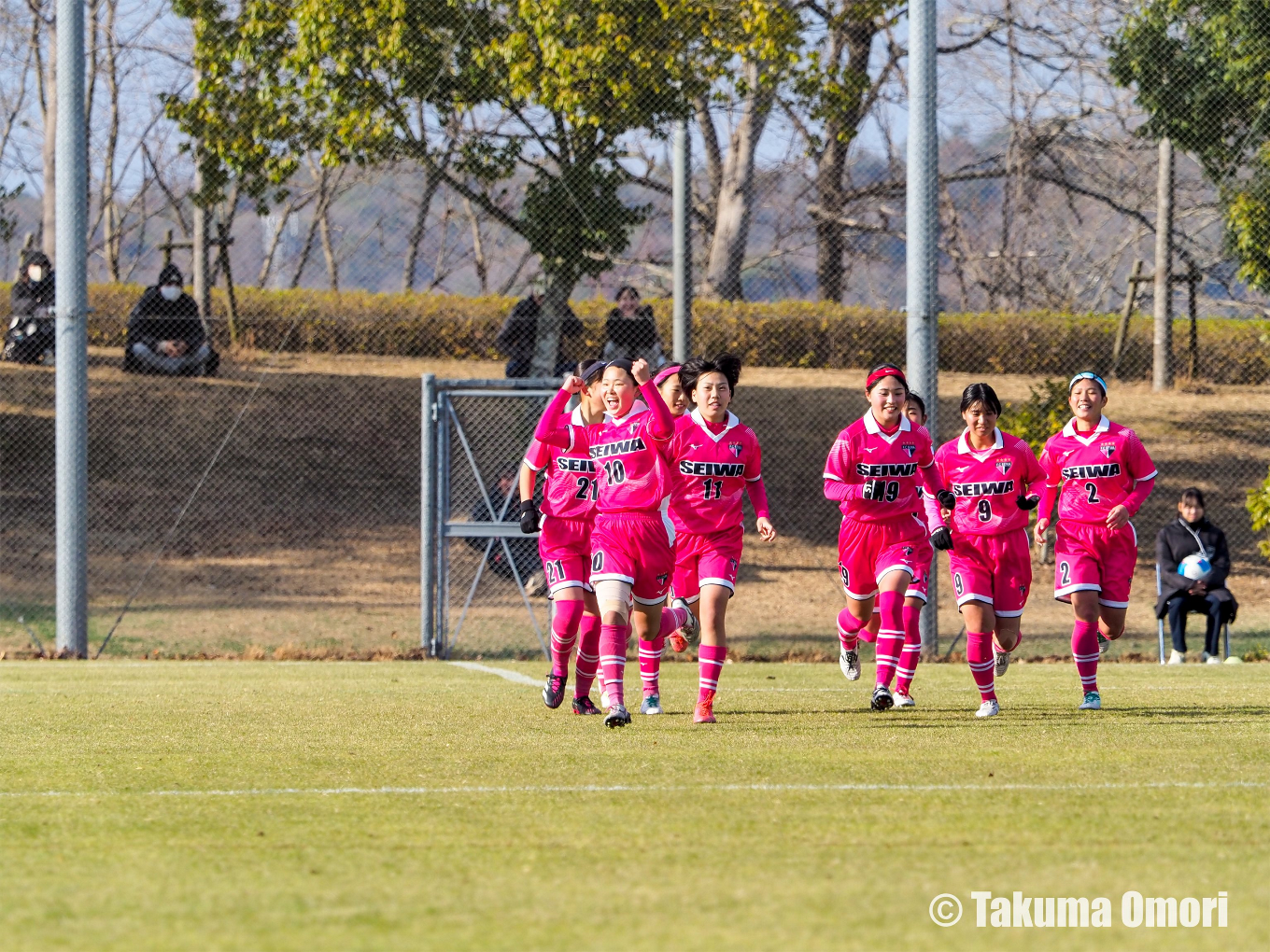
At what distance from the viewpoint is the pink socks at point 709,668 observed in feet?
26.3

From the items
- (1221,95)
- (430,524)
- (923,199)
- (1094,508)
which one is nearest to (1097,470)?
(1094,508)

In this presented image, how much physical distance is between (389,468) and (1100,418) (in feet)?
41.4

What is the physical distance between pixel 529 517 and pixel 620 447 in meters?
0.60

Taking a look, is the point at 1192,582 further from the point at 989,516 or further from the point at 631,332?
the point at 631,332

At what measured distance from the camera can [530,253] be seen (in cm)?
1772

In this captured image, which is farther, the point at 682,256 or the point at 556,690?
the point at 682,256

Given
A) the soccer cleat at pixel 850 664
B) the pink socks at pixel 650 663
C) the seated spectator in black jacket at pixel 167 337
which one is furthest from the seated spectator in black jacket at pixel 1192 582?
the seated spectator in black jacket at pixel 167 337

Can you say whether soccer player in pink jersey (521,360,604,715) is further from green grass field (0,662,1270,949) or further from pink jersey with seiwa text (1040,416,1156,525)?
pink jersey with seiwa text (1040,416,1156,525)

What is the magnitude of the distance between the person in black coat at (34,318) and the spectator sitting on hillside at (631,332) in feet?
26.1

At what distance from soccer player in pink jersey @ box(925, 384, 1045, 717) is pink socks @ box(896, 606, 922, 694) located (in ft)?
1.32

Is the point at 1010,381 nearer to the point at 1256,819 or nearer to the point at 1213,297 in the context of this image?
the point at 1213,297

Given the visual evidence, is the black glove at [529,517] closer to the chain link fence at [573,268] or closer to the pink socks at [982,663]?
the pink socks at [982,663]

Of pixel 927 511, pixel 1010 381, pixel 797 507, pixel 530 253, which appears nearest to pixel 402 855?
pixel 927 511

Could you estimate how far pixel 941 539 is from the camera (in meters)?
8.48
